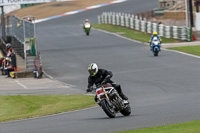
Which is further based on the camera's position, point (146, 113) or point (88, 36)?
point (88, 36)

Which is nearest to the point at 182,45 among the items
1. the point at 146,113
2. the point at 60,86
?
the point at 60,86

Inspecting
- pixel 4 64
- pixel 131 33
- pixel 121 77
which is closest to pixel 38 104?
pixel 121 77

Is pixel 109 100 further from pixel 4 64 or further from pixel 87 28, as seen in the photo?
pixel 87 28

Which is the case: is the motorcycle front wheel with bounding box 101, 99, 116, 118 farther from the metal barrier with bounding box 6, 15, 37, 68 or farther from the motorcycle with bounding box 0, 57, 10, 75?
the motorcycle with bounding box 0, 57, 10, 75

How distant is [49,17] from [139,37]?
24.1 m

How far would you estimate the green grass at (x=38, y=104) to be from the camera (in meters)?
17.7

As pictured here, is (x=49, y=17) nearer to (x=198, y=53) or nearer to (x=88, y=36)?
(x=88, y=36)

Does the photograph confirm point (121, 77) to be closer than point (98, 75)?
No

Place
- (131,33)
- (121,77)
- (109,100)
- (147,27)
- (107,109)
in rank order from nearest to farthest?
(107,109), (109,100), (121,77), (147,27), (131,33)

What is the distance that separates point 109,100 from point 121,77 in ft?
39.5

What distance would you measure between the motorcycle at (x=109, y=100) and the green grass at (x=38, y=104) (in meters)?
2.97

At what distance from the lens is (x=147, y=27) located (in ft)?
157

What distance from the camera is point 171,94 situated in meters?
19.7

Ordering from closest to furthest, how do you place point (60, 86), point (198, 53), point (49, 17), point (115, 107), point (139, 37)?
point (115, 107), point (60, 86), point (198, 53), point (139, 37), point (49, 17)
